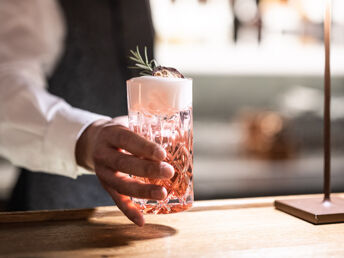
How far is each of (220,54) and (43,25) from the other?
1.06m

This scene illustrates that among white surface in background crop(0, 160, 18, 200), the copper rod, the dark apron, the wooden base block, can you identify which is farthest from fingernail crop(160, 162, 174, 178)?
white surface in background crop(0, 160, 18, 200)

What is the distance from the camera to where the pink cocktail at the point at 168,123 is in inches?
33.7

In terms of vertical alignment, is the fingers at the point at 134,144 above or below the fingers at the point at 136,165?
above

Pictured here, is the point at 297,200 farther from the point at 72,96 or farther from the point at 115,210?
the point at 72,96

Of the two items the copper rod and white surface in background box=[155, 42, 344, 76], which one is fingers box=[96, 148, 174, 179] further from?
white surface in background box=[155, 42, 344, 76]

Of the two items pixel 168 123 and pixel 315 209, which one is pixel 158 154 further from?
pixel 315 209

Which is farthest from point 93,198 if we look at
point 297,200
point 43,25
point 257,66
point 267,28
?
point 267,28

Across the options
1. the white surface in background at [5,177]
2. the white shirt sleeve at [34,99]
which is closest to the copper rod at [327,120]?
the white shirt sleeve at [34,99]

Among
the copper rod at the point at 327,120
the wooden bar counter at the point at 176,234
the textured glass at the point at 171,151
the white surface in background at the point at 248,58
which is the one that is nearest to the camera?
the wooden bar counter at the point at 176,234

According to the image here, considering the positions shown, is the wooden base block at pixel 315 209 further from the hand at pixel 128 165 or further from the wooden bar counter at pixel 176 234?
the hand at pixel 128 165

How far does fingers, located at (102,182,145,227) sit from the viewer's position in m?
0.85

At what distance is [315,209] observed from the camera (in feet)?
3.24

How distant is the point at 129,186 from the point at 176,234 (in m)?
0.14

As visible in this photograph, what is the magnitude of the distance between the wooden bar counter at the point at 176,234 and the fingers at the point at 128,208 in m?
0.04
